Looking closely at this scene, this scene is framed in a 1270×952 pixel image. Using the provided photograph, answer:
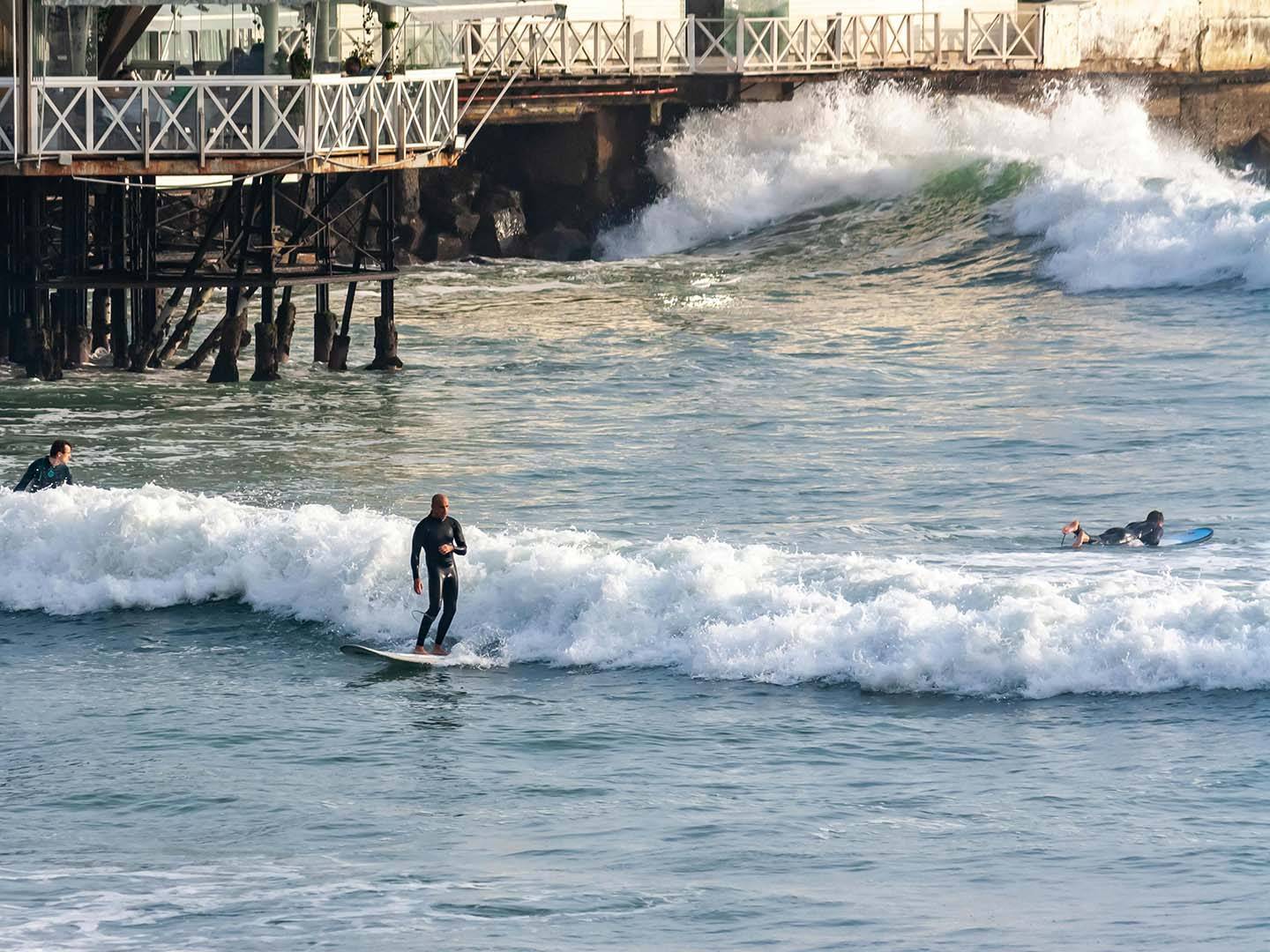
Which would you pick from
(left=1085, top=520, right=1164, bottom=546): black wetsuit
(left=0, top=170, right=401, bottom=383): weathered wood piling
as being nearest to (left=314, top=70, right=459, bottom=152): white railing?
(left=0, top=170, right=401, bottom=383): weathered wood piling

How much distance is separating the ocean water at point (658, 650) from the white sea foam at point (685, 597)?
0.03 m

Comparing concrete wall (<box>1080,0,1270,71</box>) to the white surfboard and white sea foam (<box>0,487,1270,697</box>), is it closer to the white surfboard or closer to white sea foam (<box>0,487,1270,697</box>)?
white sea foam (<box>0,487,1270,697</box>)

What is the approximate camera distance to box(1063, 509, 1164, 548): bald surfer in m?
19.2

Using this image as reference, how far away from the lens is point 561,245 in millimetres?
44000

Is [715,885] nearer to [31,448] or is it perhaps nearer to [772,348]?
[31,448]

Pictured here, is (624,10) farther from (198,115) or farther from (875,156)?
(198,115)

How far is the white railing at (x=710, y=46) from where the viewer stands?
4178 cm

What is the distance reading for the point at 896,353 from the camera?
30.8 m

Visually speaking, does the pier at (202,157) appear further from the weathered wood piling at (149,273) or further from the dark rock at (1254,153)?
the dark rock at (1254,153)

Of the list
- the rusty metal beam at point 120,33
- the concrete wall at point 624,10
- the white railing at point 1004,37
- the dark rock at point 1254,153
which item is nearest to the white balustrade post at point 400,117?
the rusty metal beam at point 120,33

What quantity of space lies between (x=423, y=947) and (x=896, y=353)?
20.4 m

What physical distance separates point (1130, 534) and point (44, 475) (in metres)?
8.84

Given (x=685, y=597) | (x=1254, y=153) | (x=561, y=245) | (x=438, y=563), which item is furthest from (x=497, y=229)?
(x=438, y=563)

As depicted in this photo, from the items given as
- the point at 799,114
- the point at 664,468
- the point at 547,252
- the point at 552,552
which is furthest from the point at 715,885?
the point at 799,114
